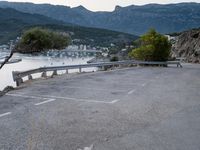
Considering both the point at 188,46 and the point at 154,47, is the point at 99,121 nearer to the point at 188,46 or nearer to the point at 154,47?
the point at 154,47

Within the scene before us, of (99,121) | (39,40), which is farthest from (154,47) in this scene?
(99,121)

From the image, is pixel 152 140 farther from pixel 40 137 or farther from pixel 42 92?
pixel 42 92

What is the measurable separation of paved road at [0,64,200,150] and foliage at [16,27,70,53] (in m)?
8.82

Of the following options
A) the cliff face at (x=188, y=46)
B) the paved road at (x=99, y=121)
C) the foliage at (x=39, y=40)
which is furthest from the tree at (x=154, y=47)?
the paved road at (x=99, y=121)

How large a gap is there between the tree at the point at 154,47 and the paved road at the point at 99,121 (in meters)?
43.0

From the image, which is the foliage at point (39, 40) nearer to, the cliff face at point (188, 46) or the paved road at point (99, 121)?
the paved road at point (99, 121)

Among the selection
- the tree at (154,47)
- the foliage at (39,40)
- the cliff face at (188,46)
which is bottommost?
the cliff face at (188,46)

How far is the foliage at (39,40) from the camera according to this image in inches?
941

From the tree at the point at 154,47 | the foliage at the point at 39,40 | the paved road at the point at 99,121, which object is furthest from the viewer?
the tree at the point at 154,47

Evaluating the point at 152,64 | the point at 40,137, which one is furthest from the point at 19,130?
the point at 152,64

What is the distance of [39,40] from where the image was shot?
25.5m

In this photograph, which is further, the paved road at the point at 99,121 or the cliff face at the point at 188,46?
the cliff face at the point at 188,46

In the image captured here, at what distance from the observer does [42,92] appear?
15.6m

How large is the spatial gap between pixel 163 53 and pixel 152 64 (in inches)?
485
